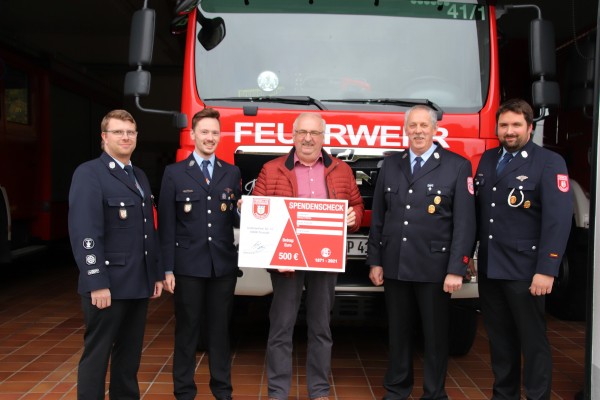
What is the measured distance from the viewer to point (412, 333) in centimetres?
360

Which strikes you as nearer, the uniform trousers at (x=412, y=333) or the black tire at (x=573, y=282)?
the uniform trousers at (x=412, y=333)

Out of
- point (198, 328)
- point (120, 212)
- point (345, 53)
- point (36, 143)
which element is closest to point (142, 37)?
point (345, 53)

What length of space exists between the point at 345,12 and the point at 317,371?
2232 mm

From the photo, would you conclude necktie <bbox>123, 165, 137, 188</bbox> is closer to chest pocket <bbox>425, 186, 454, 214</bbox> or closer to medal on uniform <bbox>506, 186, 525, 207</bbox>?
chest pocket <bbox>425, 186, 454, 214</bbox>

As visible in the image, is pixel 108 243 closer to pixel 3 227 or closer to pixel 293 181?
pixel 293 181

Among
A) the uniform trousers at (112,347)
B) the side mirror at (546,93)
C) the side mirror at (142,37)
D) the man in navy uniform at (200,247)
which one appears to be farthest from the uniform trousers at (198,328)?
the side mirror at (546,93)

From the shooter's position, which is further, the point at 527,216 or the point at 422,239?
the point at 422,239

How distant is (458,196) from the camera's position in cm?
335

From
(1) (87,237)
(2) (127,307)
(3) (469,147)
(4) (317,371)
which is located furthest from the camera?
(3) (469,147)

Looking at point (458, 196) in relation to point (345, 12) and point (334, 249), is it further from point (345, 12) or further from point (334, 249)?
point (345, 12)

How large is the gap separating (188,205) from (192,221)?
0.09 meters

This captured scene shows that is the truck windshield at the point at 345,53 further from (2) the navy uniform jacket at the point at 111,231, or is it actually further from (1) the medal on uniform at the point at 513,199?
(2) the navy uniform jacket at the point at 111,231

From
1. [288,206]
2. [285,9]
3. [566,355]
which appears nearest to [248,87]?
[285,9]

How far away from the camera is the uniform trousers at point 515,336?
3.30 m
